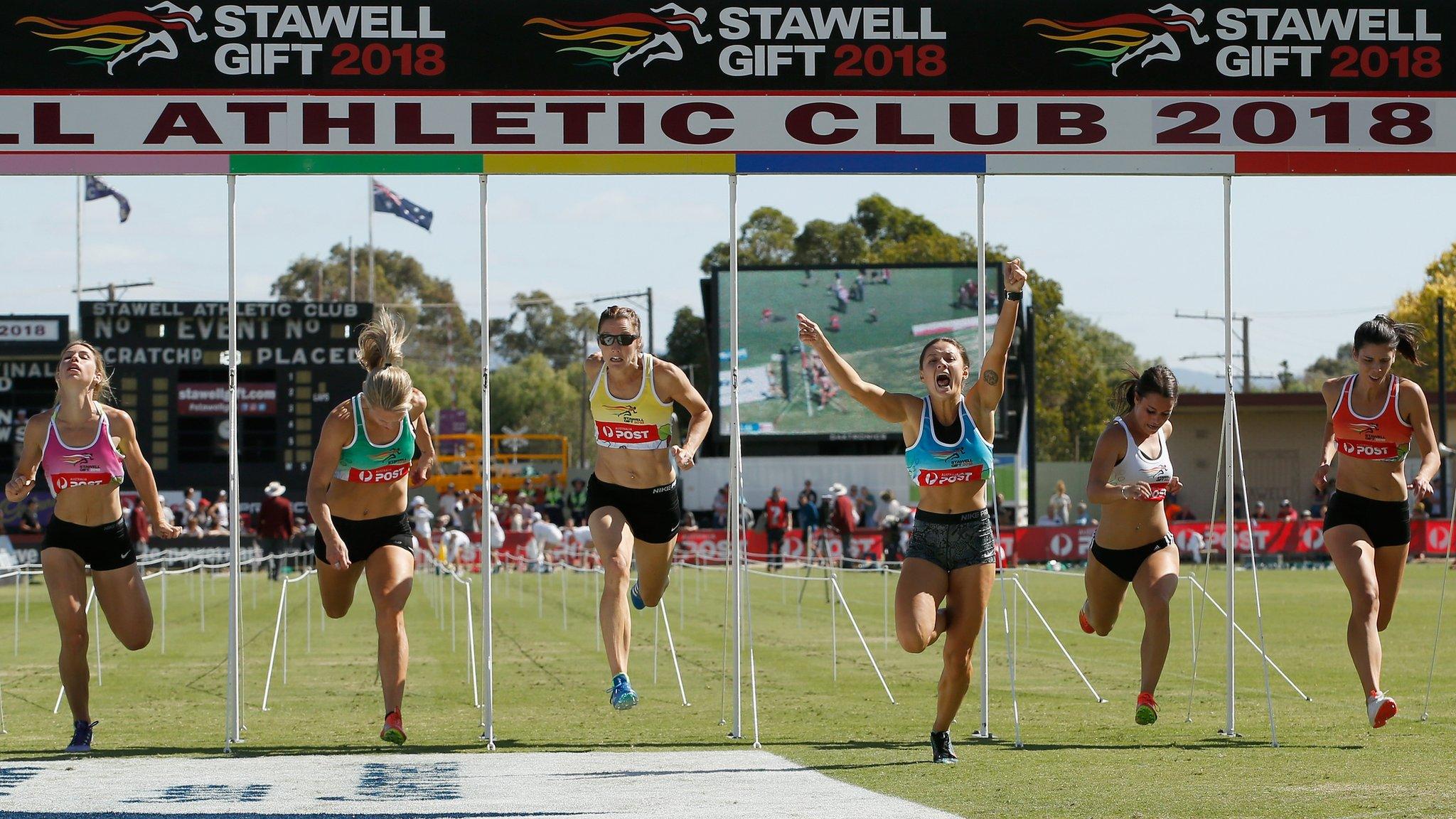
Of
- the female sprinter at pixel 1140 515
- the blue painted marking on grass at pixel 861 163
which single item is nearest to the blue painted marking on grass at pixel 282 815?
the female sprinter at pixel 1140 515

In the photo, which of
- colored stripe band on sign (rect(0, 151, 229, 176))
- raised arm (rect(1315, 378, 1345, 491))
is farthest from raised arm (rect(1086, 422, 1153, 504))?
colored stripe band on sign (rect(0, 151, 229, 176))

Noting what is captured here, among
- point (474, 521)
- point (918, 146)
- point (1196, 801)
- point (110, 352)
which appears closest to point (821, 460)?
point (474, 521)

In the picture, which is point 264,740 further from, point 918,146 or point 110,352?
point 110,352

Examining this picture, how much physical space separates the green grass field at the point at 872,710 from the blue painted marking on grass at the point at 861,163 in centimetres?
357

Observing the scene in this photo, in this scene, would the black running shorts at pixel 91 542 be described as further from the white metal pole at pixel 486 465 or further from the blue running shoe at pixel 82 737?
the white metal pole at pixel 486 465

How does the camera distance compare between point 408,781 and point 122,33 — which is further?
point 122,33

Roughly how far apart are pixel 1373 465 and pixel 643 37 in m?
5.17

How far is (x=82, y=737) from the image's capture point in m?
9.91

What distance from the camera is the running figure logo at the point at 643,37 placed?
412 inches

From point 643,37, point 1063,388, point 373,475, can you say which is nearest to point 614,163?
point 643,37

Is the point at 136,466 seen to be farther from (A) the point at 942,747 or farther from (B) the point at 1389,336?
(B) the point at 1389,336

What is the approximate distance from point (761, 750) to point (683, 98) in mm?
4029

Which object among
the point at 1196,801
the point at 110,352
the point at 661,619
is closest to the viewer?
the point at 1196,801

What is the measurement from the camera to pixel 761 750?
987 cm
